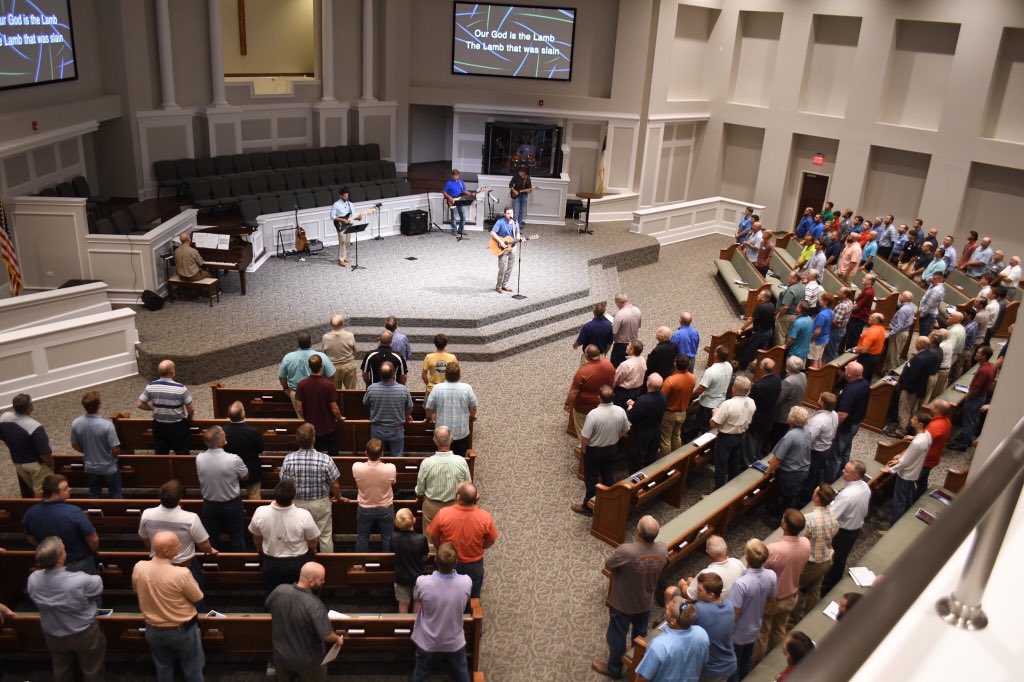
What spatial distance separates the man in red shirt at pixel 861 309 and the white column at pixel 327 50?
13.2m

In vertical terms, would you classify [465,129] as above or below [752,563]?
above

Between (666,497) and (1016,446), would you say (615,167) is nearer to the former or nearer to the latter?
(666,497)

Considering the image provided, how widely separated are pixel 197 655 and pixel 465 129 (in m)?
17.3

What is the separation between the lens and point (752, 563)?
5359mm

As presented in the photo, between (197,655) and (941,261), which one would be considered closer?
(197,655)

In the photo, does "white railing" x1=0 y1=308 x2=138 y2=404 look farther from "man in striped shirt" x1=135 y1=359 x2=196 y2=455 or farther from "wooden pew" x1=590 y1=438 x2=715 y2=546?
"wooden pew" x1=590 y1=438 x2=715 y2=546

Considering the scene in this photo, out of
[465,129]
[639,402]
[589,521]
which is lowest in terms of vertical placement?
[589,521]

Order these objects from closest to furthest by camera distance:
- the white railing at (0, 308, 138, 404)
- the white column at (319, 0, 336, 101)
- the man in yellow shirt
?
the man in yellow shirt, the white railing at (0, 308, 138, 404), the white column at (319, 0, 336, 101)

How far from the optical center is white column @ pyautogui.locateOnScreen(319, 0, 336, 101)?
1880 centimetres

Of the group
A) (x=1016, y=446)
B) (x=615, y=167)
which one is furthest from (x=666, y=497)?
(x=615, y=167)

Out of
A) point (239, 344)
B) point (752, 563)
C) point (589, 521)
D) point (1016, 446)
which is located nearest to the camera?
point (1016, 446)

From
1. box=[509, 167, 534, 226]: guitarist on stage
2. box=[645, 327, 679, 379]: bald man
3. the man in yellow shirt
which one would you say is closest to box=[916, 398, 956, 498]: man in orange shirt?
box=[645, 327, 679, 379]: bald man

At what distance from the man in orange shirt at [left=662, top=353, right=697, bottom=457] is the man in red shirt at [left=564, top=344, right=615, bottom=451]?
65cm

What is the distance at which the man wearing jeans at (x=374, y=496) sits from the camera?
252 inches
